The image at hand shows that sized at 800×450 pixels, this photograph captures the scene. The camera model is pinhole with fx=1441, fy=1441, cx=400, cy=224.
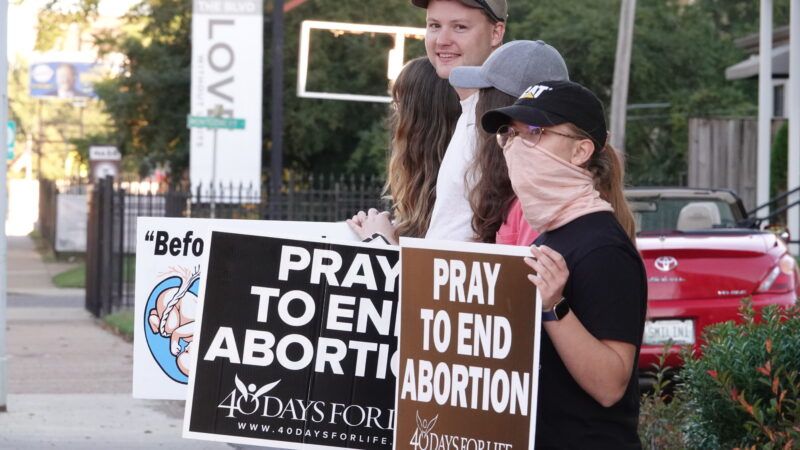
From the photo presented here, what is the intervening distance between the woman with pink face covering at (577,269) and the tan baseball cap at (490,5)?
98cm

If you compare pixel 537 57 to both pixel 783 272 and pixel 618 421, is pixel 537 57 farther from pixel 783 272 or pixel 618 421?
pixel 783 272

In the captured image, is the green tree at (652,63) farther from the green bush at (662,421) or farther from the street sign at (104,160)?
the green bush at (662,421)

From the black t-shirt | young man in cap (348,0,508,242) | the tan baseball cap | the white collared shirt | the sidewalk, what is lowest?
the sidewalk

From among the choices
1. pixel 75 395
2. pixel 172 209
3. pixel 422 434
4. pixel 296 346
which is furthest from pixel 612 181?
pixel 172 209

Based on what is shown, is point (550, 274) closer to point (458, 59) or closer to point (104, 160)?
point (458, 59)

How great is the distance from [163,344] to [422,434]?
1.50 meters

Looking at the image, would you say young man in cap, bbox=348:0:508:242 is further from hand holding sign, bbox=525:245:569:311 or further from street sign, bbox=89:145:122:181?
street sign, bbox=89:145:122:181

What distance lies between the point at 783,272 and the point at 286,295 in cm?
656

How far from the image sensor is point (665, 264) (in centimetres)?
967

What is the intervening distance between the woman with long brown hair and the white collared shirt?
266 mm

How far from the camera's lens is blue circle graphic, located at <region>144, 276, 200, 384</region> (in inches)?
183

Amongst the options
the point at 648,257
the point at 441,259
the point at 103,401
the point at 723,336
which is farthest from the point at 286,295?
the point at 103,401

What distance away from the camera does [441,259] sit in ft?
11.4

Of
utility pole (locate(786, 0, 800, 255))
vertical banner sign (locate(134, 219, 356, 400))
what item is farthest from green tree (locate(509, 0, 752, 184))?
vertical banner sign (locate(134, 219, 356, 400))
